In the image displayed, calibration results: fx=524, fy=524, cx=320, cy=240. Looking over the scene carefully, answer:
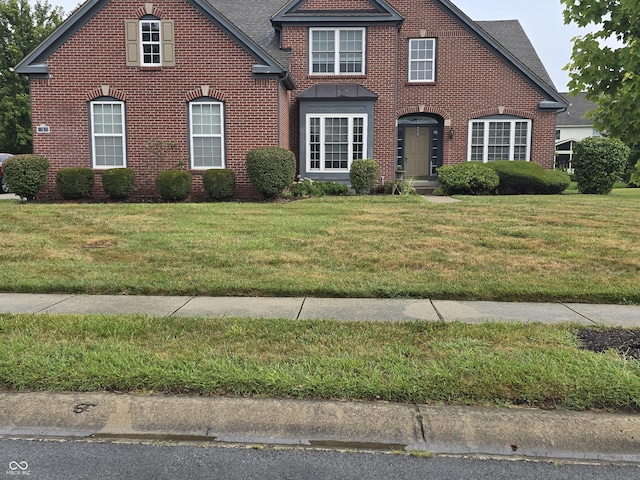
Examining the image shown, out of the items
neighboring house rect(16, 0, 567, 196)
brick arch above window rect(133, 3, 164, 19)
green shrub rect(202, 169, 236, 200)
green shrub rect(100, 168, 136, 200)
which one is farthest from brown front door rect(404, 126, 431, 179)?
green shrub rect(100, 168, 136, 200)

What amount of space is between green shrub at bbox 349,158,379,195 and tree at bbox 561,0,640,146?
12.4 metres

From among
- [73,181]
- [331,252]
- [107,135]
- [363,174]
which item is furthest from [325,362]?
[107,135]

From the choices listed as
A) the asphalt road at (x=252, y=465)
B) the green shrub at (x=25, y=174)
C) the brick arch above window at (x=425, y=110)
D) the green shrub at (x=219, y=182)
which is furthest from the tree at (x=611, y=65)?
the brick arch above window at (x=425, y=110)

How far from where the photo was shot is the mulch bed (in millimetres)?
4250

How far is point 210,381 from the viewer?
3607 mm

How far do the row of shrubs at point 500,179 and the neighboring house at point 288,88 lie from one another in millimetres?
2434

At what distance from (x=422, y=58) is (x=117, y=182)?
12.3 meters

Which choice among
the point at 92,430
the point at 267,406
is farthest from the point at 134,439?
the point at 267,406

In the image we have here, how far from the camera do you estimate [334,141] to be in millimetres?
18906

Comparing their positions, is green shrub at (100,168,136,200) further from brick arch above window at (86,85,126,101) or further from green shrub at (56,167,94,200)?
brick arch above window at (86,85,126,101)

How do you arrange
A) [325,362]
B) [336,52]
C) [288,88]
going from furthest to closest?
1. [336,52]
2. [288,88]
3. [325,362]

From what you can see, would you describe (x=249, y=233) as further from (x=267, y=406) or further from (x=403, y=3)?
(x=403, y=3)

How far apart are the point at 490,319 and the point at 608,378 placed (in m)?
1.59

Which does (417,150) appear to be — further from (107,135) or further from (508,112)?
(107,135)
